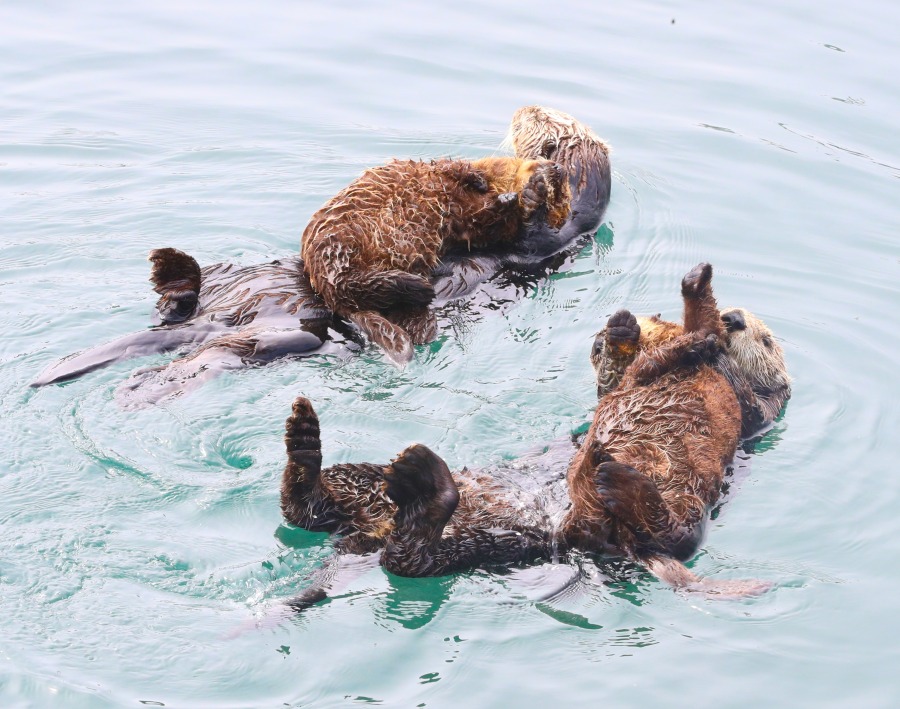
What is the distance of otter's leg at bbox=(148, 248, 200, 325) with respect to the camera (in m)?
5.80

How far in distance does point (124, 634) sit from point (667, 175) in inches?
237

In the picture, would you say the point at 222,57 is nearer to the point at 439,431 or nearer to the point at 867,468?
the point at 439,431

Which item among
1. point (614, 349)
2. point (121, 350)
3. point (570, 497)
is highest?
point (614, 349)

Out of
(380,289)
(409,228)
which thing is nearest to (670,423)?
(380,289)

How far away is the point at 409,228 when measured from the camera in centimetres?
613

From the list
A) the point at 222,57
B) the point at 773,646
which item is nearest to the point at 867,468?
the point at 773,646

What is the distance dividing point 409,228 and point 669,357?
1.88 m

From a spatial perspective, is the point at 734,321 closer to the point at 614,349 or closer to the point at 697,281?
the point at 697,281

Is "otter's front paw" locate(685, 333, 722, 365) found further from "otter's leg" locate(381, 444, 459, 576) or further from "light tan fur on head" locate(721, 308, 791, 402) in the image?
"otter's leg" locate(381, 444, 459, 576)

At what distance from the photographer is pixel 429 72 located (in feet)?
32.4

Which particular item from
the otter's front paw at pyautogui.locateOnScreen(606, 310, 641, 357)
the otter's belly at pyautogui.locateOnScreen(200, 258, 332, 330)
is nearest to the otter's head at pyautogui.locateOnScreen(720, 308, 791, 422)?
the otter's front paw at pyautogui.locateOnScreen(606, 310, 641, 357)

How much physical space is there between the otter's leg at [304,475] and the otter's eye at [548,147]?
144 inches

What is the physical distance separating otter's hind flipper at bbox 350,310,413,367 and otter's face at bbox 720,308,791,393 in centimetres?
170

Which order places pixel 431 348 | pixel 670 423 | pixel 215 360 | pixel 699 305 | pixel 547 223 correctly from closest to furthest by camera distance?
pixel 670 423 < pixel 699 305 < pixel 215 360 < pixel 431 348 < pixel 547 223
